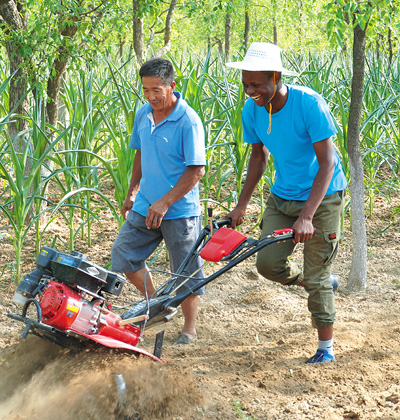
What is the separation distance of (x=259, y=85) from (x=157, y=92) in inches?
21.0

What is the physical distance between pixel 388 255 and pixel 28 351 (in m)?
3.25

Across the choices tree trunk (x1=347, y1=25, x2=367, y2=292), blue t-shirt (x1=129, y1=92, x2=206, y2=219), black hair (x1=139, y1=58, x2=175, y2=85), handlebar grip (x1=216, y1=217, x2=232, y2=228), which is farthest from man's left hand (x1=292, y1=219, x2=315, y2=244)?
tree trunk (x1=347, y1=25, x2=367, y2=292)

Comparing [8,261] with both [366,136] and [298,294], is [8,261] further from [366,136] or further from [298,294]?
[366,136]

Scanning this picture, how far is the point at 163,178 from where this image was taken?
3.06 meters

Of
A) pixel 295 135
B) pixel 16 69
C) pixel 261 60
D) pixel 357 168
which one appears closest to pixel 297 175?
pixel 295 135

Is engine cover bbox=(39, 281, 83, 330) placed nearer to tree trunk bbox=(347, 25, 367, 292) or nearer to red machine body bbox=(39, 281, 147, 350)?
red machine body bbox=(39, 281, 147, 350)

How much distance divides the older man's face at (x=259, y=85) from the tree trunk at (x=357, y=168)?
1.40 m

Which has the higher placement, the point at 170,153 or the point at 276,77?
the point at 276,77

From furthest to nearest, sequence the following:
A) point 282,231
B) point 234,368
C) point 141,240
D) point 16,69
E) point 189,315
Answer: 1. point 16,69
2. point 189,315
3. point 141,240
4. point 234,368
5. point 282,231

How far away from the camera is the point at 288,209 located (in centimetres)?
298

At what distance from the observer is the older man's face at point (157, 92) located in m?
2.87

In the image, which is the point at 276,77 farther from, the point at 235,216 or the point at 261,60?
the point at 235,216

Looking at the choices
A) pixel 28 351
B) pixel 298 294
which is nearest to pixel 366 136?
pixel 298 294

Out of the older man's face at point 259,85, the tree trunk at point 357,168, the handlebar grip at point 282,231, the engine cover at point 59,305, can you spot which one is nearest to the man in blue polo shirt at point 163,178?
the older man's face at point 259,85
